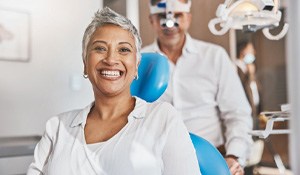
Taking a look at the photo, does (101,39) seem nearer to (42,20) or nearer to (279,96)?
(42,20)

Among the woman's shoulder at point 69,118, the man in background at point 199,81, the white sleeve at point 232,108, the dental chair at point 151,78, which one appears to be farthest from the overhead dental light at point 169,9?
the woman's shoulder at point 69,118

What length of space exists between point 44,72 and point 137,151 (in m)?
1.76

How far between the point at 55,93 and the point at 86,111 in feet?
4.96

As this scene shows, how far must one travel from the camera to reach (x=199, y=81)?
6.35 ft

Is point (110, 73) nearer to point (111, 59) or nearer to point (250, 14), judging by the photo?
point (111, 59)

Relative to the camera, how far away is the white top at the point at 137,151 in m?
0.96

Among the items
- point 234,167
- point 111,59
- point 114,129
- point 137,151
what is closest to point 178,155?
point 137,151

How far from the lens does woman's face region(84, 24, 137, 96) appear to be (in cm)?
108

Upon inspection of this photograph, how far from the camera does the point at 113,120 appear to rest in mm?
1107

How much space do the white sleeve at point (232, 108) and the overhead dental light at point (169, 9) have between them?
0.97 ft

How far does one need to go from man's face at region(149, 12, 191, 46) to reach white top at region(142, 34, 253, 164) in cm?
5

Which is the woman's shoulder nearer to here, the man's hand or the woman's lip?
the woman's lip

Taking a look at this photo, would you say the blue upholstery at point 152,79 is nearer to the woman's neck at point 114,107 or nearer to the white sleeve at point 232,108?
the woman's neck at point 114,107

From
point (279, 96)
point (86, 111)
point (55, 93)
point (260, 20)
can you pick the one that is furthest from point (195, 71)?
point (279, 96)
